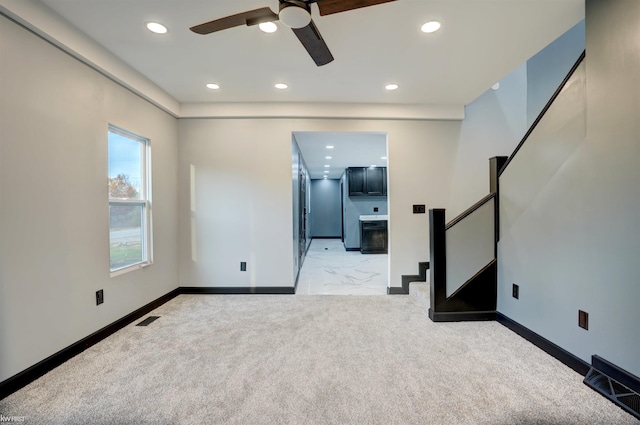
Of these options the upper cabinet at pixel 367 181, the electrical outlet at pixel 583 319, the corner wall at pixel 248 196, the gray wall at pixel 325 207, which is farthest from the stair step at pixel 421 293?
the gray wall at pixel 325 207

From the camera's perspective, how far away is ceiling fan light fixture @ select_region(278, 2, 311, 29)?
1.41m

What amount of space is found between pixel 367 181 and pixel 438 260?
491 cm

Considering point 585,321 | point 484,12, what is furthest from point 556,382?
point 484,12

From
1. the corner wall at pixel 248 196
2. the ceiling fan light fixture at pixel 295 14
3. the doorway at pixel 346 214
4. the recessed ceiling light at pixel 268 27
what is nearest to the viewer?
the ceiling fan light fixture at pixel 295 14

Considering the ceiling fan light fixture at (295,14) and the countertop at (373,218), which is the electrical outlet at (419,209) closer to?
the ceiling fan light fixture at (295,14)

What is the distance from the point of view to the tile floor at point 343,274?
3.94 meters

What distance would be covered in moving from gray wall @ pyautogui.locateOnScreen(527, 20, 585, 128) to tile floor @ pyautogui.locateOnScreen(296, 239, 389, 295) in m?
3.24

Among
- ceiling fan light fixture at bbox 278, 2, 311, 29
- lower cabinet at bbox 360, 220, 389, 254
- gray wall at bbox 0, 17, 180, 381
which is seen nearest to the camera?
ceiling fan light fixture at bbox 278, 2, 311, 29

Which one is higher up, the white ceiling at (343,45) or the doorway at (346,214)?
the white ceiling at (343,45)

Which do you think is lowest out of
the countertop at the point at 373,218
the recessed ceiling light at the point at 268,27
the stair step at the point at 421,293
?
the stair step at the point at 421,293

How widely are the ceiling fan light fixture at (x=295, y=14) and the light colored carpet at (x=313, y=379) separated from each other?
2197 mm

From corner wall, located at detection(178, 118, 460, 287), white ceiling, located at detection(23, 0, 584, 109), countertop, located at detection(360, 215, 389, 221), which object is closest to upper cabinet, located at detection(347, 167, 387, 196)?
countertop, located at detection(360, 215, 389, 221)

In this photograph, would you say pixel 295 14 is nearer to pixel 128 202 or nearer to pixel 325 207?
pixel 128 202

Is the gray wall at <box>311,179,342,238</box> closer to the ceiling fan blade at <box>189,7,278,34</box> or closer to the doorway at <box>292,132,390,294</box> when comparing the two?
the doorway at <box>292,132,390,294</box>
